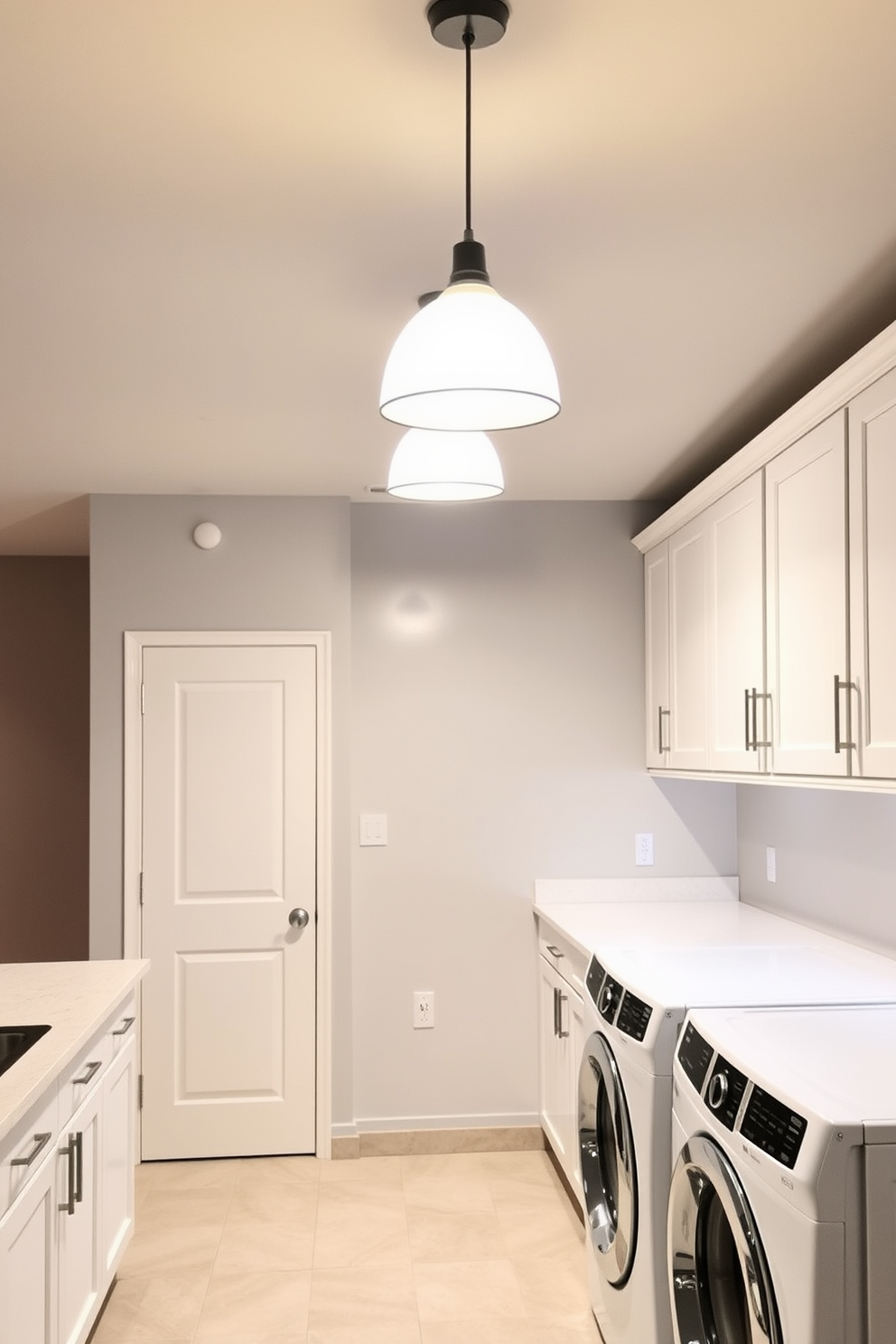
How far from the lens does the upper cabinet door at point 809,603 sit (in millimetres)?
2592

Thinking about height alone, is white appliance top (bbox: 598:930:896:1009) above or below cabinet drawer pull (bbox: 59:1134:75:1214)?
above

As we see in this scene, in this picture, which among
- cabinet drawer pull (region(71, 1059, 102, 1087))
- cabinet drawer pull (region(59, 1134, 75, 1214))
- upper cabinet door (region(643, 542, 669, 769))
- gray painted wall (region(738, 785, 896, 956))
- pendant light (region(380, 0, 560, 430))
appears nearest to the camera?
pendant light (region(380, 0, 560, 430))

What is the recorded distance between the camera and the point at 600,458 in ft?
12.9

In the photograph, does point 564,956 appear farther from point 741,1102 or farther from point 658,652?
point 741,1102

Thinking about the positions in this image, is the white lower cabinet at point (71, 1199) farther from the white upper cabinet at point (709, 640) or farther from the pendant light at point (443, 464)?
the white upper cabinet at point (709, 640)

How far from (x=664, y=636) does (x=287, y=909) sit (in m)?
1.74

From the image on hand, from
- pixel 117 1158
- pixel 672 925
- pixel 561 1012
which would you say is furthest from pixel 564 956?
pixel 117 1158

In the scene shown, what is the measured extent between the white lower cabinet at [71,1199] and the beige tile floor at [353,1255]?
0.29 metres

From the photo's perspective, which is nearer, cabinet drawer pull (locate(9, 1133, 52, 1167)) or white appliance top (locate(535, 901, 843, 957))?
cabinet drawer pull (locate(9, 1133, 52, 1167))

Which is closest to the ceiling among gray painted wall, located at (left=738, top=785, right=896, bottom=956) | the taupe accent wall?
gray painted wall, located at (left=738, top=785, right=896, bottom=956)

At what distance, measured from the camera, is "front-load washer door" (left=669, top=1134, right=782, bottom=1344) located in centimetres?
183

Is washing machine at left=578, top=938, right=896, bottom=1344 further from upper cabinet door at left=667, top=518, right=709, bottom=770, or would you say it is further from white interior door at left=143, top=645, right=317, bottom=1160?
white interior door at left=143, top=645, right=317, bottom=1160

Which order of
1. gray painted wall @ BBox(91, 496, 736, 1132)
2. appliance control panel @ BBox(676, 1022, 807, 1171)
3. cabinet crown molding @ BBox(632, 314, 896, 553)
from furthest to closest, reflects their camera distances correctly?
1. gray painted wall @ BBox(91, 496, 736, 1132)
2. cabinet crown molding @ BBox(632, 314, 896, 553)
3. appliance control panel @ BBox(676, 1022, 807, 1171)

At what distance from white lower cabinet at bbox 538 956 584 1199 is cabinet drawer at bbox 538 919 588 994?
3 centimetres
